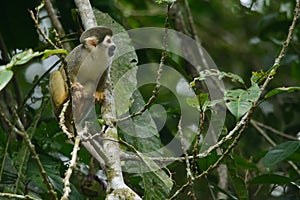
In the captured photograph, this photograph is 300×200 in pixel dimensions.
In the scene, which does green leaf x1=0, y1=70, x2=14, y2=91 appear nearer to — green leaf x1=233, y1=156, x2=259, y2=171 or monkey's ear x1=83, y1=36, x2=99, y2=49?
monkey's ear x1=83, y1=36, x2=99, y2=49

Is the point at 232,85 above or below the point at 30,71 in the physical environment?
below

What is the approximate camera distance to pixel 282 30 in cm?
402

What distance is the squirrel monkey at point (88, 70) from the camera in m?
2.42

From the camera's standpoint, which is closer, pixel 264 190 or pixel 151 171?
pixel 151 171

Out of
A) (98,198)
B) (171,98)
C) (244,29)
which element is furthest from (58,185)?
(244,29)

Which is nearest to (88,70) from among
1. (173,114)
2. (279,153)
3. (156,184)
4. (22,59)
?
(156,184)

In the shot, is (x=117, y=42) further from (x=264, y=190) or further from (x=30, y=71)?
(x=30, y=71)

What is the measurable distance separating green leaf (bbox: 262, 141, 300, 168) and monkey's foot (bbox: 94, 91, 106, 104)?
821 millimetres

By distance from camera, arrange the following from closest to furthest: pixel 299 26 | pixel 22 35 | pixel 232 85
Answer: pixel 22 35 → pixel 299 26 → pixel 232 85

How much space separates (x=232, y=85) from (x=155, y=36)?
0.67 metres

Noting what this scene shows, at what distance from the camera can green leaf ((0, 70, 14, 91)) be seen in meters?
1.37

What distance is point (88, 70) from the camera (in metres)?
2.56

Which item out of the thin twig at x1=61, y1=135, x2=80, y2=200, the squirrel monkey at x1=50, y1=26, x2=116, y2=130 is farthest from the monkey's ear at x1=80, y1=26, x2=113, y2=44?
the thin twig at x1=61, y1=135, x2=80, y2=200

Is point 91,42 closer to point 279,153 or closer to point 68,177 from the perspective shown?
point 279,153
